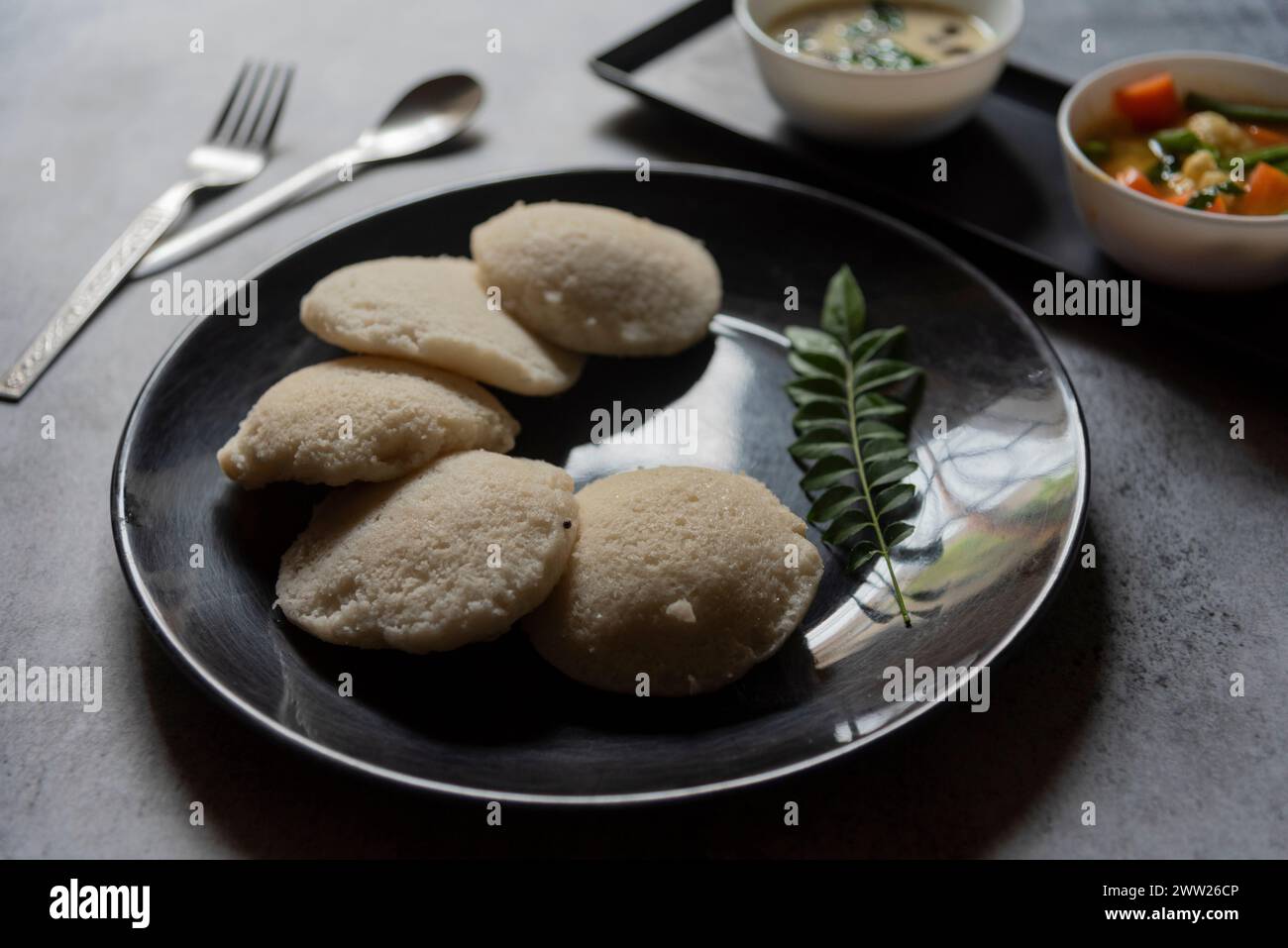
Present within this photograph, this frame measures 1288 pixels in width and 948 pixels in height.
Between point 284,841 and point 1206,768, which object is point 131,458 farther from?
point 1206,768

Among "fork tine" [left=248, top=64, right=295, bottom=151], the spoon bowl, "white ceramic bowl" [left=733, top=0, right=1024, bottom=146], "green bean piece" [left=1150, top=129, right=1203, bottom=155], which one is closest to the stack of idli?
"white ceramic bowl" [left=733, top=0, right=1024, bottom=146]

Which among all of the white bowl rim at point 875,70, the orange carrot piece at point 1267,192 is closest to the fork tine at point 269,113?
the white bowl rim at point 875,70

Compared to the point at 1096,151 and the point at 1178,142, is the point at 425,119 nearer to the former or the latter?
the point at 1096,151

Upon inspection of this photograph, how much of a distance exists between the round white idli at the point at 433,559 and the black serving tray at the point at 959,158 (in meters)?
1.22

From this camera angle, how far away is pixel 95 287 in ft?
7.64

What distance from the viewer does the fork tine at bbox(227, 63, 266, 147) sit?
273 centimetres

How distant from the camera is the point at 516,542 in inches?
61.3

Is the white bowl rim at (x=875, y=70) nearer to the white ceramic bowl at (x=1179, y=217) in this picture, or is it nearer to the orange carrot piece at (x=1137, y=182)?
the white ceramic bowl at (x=1179, y=217)

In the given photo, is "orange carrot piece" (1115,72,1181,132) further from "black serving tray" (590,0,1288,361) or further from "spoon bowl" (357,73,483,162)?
"spoon bowl" (357,73,483,162)

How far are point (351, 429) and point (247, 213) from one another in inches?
44.1

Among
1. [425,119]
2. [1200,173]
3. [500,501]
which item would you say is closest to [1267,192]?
[1200,173]

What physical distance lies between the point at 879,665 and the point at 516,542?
0.54 meters

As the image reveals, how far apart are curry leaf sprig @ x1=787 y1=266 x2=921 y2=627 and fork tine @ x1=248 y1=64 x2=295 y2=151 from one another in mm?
1477
